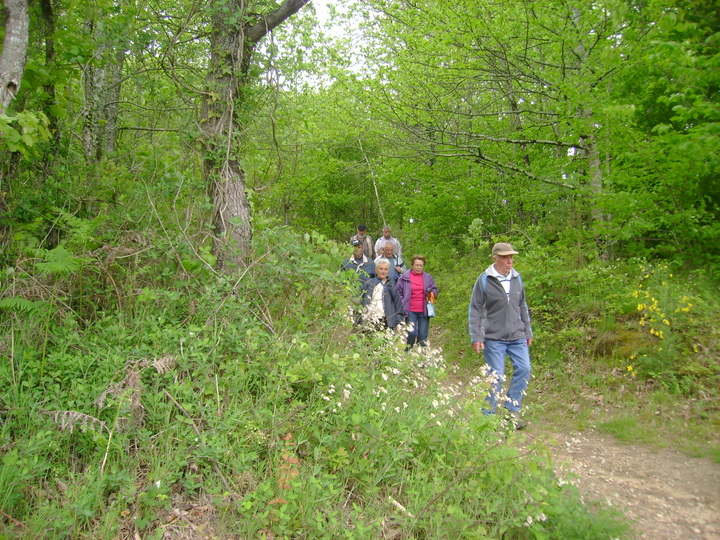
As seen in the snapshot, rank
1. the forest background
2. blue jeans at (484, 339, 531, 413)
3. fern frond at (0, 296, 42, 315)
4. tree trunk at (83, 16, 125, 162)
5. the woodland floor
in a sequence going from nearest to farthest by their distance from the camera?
the woodland floor < the forest background < fern frond at (0, 296, 42, 315) < blue jeans at (484, 339, 531, 413) < tree trunk at (83, 16, 125, 162)

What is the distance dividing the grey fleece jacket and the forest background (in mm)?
650

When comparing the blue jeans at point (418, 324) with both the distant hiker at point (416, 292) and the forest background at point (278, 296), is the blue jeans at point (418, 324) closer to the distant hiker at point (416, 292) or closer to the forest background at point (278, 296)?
the distant hiker at point (416, 292)

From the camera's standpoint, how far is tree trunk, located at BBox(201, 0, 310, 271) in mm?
5672

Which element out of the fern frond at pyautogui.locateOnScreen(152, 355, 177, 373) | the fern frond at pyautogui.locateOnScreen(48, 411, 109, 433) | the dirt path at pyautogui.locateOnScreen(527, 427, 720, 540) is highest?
the fern frond at pyautogui.locateOnScreen(152, 355, 177, 373)

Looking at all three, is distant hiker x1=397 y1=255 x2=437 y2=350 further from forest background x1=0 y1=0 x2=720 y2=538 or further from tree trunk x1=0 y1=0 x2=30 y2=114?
tree trunk x1=0 y1=0 x2=30 y2=114

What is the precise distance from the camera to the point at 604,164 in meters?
9.07

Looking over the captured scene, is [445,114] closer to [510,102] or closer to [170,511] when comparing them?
[510,102]

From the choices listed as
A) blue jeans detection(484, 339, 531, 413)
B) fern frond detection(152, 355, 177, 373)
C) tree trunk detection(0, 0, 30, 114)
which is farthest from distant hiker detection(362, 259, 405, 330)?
tree trunk detection(0, 0, 30, 114)

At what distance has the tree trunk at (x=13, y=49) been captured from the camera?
3.38 m

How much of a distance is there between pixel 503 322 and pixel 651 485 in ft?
6.90

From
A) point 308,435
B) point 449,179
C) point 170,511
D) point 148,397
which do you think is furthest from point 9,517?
point 449,179

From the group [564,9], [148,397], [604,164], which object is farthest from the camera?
[604,164]

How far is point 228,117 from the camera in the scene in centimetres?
583

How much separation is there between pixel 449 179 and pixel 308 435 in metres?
10.6
